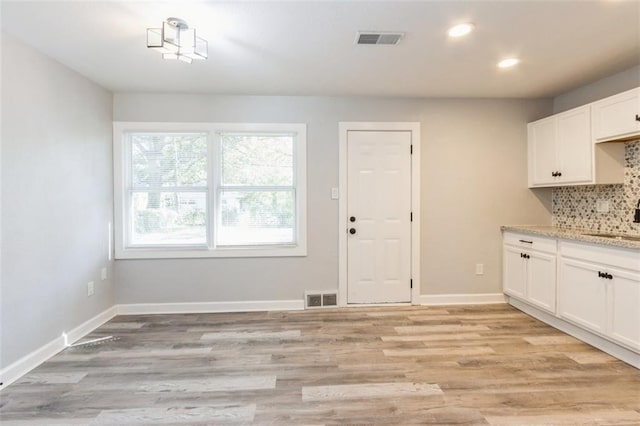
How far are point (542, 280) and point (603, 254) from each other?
71 cm

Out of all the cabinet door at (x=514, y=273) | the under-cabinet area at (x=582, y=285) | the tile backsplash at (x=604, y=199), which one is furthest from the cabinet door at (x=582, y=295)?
the tile backsplash at (x=604, y=199)

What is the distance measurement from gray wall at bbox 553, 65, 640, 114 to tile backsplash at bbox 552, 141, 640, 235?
544mm

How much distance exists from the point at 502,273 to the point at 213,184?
142 inches

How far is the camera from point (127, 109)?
11.3 feet

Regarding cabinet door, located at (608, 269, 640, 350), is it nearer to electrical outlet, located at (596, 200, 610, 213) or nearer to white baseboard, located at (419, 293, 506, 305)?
electrical outlet, located at (596, 200, 610, 213)

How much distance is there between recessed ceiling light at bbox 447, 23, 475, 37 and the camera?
2.11 meters

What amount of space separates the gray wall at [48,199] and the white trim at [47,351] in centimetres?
4

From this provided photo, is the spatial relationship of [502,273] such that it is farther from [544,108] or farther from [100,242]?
[100,242]

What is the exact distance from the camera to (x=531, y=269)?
3236 millimetres

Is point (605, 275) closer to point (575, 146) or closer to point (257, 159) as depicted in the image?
point (575, 146)

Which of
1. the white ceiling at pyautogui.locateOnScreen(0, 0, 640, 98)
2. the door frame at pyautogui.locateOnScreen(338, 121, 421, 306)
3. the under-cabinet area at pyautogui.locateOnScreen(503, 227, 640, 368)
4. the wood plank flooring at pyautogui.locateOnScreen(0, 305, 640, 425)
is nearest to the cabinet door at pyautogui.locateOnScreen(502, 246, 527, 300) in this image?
the under-cabinet area at pyautogui.locateOnScreen(503, 227, 640, 368)

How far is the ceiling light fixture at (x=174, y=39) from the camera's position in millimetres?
1986

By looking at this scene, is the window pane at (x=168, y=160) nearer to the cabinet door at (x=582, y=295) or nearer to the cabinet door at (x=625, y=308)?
the cabinet door at (x=582, y=295)

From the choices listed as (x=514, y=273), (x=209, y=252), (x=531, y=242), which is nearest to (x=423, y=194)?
(x=531, y=242)
